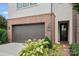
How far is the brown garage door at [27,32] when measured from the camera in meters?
4.23

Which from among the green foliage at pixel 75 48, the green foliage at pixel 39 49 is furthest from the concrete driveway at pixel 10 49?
the green foliage at pixel 75 48

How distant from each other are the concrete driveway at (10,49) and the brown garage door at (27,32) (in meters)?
0.09

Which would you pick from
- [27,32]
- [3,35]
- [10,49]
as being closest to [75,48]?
[27,32]

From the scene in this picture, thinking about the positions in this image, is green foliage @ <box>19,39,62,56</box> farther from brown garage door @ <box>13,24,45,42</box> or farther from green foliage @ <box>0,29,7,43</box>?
green foliage @ <box>0,29,7,43</box>

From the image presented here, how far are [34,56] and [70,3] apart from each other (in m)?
0.97

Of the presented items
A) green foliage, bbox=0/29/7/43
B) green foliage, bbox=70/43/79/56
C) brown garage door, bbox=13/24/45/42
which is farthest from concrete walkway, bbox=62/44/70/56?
green foliage, bbox=0/29/7/43

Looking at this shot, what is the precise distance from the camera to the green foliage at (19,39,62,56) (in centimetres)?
411

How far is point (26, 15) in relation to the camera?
4219 millimetres

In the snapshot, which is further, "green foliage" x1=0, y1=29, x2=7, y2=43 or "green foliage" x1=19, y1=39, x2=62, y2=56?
"green foliage" x1=0, y1=29, x2=7, y2=43

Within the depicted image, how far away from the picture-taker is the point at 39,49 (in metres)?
4.09

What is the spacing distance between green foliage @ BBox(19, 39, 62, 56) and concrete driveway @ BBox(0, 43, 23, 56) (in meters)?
0.07

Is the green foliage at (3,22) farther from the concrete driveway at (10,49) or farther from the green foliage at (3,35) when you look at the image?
the concrete driveway at (10,49)

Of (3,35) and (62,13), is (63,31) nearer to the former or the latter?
(62,13)

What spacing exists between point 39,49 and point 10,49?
45 centimetres
